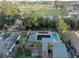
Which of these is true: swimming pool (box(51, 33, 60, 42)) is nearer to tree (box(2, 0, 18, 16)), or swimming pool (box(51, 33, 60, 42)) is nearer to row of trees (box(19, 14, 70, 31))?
row of trees (box(19, 14, 70, 31))

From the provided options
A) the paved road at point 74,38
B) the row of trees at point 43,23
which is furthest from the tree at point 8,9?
Result: the paved road at point 74,38

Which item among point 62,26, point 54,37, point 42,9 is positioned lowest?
point 54,37

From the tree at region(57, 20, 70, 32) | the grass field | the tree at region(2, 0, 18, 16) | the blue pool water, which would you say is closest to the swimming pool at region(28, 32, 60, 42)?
the blue pool water

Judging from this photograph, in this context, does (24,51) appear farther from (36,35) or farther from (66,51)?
(66,51)

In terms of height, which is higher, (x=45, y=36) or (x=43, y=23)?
(x=43, y=23)

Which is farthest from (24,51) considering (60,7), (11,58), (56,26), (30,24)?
(60,7)

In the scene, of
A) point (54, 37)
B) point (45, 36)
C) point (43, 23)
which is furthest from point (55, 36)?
point (43, 23)

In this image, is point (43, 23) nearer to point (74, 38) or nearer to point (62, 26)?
point (62, 26)

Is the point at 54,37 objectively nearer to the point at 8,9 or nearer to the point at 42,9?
the point at 42,9
